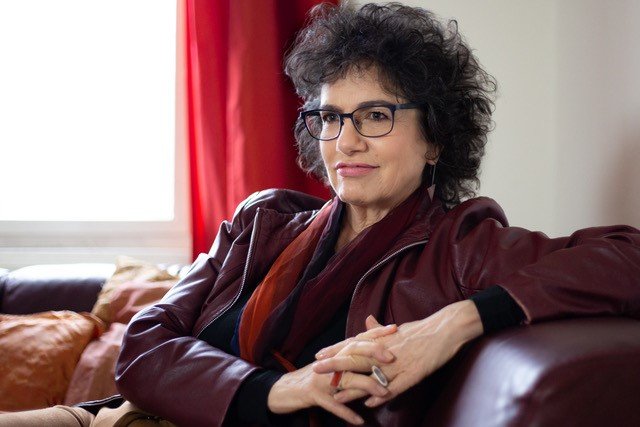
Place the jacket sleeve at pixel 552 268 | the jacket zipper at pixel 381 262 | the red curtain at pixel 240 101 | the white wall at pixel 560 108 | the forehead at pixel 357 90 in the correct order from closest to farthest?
the jacket sleeve at pixel 552 268 < the jacket zipper at pixel 381 262 < the forehead at pixel 357 90 < the white wall at pixel 560 108 < the red curtain at pixel 240 101

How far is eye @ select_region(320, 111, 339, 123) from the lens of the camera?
169 centimetres

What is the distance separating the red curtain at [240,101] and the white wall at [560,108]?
48cm

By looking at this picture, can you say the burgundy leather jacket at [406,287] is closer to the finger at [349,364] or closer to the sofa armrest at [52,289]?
the finger at [349,364]

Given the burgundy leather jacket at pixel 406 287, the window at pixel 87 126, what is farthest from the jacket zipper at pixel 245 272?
the window at pixel 87 126

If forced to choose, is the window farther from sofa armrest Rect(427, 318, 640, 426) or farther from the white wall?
sofa armrest Rect(427, 318, 640, 426)

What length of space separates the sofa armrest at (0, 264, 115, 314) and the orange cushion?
0.40 ft

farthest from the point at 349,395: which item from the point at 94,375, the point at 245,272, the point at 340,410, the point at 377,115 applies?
the point at 94,375

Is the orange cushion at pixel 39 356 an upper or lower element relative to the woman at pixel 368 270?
lower

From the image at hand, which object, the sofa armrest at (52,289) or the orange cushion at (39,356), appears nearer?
the orange cushion at (39,356)

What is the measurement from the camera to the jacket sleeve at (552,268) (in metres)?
1.24

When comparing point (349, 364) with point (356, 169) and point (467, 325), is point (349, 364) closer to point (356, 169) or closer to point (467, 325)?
point (467, 325)

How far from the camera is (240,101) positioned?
2549mm

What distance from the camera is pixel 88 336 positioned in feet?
6.95

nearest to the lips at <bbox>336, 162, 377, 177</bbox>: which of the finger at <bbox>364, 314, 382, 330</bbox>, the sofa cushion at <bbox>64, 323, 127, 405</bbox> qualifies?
the finger at <bbox>364, 314, 382, 330</bbox>
